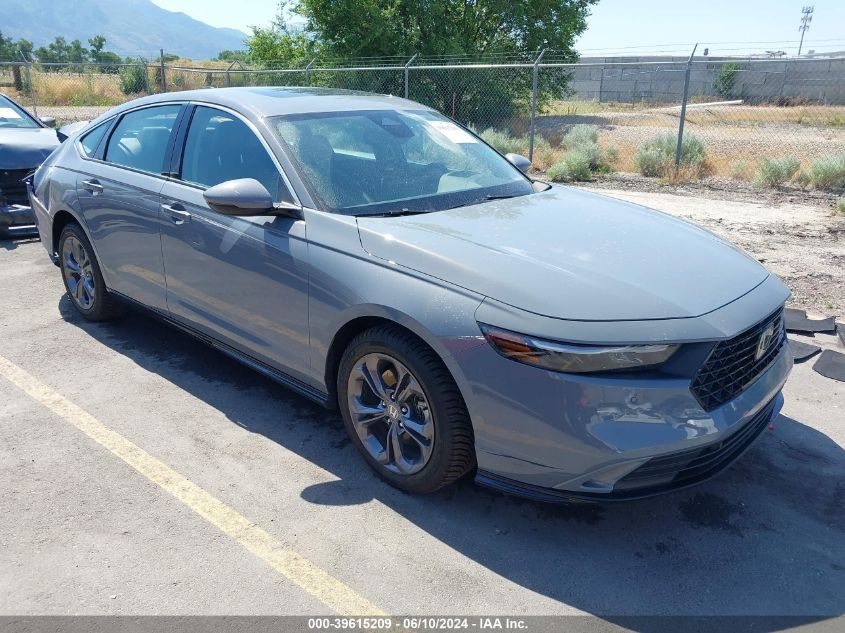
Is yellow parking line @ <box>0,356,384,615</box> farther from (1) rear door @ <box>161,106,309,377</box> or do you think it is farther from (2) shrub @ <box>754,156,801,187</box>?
(2) shrub @ <box>754,156,801,187</box>

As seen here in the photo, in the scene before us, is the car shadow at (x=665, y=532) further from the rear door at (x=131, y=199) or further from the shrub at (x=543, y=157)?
the shrub at (x=543, y=157)

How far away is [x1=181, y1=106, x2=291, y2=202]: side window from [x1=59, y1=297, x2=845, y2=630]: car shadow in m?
1.34

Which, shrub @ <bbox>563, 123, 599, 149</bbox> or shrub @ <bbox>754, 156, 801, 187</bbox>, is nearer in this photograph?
shrub @ <bbox>754, 156, 801, 187</bbox>

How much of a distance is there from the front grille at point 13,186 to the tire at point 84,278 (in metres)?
2.80

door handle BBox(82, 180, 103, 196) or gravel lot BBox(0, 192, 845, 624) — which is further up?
door handle BBox(82, 180, 103, 196)

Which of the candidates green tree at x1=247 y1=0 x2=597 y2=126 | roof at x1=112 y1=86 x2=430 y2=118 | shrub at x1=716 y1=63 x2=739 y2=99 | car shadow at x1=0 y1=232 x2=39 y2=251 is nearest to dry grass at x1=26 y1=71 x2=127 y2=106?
green tree at x1=247 y1=0 x2=597 y2=126

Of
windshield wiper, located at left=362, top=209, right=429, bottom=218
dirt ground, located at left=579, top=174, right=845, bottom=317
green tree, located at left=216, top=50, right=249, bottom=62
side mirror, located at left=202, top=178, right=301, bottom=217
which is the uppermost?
green tree, located at left=216, top=50, right=249, bottom=62

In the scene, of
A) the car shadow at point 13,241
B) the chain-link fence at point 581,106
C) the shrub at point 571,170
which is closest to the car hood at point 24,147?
the car shadow at point 13,241

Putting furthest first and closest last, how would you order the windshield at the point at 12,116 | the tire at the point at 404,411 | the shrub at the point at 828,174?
the shrub at the point at 828,174 < the windshield at the point at 12,116 < the tire at the point at 404,411

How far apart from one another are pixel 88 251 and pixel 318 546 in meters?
3.22

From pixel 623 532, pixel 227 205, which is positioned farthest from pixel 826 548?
pixel 227 205

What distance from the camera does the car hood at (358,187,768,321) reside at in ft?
9.18

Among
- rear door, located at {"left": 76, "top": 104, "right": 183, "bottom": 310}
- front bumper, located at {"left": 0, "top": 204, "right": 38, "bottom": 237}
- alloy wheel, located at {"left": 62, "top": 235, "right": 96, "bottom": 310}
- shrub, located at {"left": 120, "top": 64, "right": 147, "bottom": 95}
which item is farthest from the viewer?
shrub, located at {"left": 120, "top": 64, "right": 147, "bottom": 95}

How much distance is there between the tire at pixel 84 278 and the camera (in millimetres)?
5149
